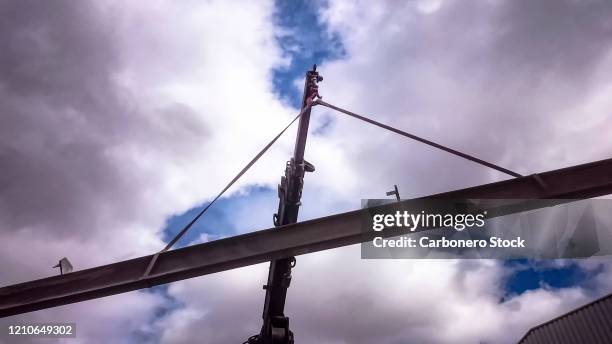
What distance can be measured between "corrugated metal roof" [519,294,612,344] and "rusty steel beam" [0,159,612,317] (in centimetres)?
1717

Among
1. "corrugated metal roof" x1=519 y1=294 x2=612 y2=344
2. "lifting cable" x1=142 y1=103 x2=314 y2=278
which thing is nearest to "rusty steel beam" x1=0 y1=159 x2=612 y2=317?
"lifting cable" x1=142 y1=103 x2=314 y2=278

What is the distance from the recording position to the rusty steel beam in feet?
13.7

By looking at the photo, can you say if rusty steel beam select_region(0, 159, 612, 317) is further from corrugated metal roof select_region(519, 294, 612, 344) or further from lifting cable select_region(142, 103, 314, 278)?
corrugated metal roof select_region(519, 294, 612, 344)

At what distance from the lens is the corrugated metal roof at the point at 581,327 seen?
1700 cm

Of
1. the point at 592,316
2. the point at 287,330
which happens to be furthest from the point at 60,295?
the point at 592,316

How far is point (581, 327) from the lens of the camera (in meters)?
18.0

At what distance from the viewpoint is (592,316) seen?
1791cm

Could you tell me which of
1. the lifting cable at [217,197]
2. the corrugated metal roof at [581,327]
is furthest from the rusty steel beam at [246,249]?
the corrugated metal roof at [581,327]

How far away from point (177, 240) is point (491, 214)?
389cm

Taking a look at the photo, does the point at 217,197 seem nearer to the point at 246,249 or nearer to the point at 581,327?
the point at 246,249

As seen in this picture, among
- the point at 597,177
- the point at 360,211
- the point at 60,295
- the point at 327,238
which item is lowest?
the point at 60,295

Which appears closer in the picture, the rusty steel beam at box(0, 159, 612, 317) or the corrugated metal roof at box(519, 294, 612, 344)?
the rusty steel beam at box(0, 159, 612, 317)

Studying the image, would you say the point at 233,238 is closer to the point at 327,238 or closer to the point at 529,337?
the point at 327,238

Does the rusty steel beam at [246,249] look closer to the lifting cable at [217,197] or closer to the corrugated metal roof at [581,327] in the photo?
the lifting cable at [217,197]
